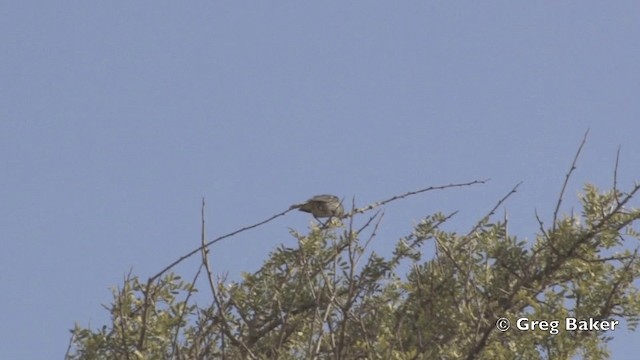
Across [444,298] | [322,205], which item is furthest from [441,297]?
[322,205]

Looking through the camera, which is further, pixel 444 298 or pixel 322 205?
pixel 322 205

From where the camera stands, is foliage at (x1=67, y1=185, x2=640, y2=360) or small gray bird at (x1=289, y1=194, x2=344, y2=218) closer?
foliage at (x1=67, y1=185, x2=640, y2=360)

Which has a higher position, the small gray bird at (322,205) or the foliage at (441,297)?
the small gray bird at (322,205)

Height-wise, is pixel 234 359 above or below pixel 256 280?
below

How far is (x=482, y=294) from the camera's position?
5.48m

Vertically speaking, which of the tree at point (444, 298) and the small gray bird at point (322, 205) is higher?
the small gray bird at point (322, 205)

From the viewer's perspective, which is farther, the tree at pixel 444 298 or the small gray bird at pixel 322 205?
the small gray bird at pixel 322 205

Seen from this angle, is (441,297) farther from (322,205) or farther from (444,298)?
(322,205)

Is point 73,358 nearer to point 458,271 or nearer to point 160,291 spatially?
point 160,291

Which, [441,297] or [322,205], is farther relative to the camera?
[322,205]

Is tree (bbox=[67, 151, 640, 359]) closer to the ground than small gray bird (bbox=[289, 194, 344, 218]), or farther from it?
closer to the ground

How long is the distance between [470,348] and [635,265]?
4.08ft

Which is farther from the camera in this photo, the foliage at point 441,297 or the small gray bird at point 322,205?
the small gray bird at point 322,205

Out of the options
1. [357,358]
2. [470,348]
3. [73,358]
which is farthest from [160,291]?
[470,348]
